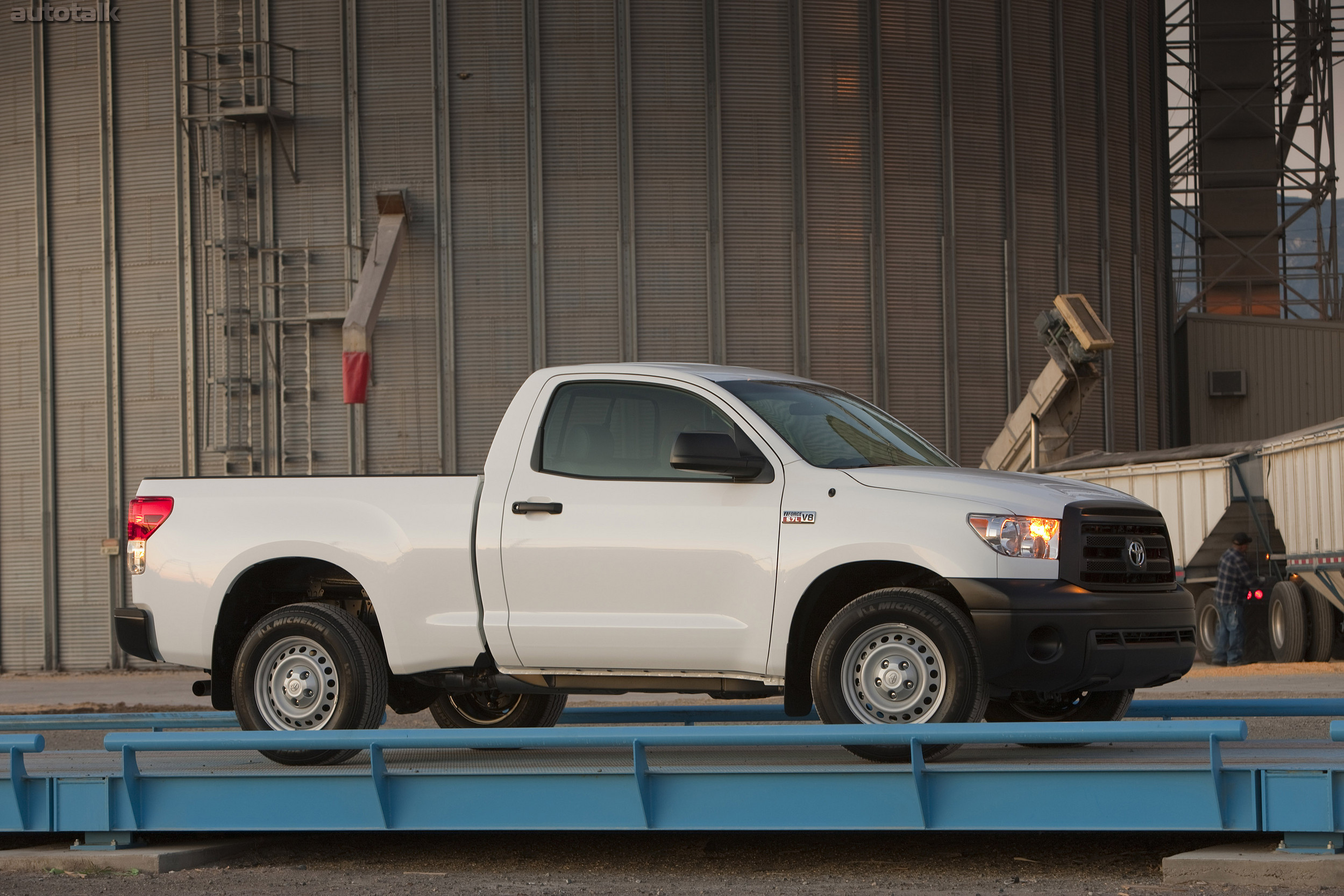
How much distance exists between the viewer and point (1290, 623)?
838 inches

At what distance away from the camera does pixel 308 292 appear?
29125 mm

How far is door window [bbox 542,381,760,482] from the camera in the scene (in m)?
7.65

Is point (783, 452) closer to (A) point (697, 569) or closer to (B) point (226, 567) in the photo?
(A) point (697, 569)

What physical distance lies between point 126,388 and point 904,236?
15.7m

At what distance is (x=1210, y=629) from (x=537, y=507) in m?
18.4

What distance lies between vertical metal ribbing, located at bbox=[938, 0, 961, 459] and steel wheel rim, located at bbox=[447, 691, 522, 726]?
20.8 m

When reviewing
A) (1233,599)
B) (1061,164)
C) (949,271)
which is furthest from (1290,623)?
(1061,164)

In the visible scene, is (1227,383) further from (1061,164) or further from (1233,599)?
(1233,599)

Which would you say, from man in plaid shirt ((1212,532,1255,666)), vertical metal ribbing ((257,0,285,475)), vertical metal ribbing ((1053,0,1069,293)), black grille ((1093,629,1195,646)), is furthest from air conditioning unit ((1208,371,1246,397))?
black grille ((1093,629,1195,646))

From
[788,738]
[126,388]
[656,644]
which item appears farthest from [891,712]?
[126,388]

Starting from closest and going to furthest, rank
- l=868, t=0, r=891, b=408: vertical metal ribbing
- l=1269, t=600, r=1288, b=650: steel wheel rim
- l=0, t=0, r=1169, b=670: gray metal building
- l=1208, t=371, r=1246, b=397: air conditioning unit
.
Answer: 1. l=1269, t=600, r=1288, b=650: steel wheel rim
2. l=0, t=0, r=1169, b=670: gray metal building
3. l=868, t=0, r=891, b=408: vertical metal ribbing
4. l=1208, t=371, r=1246, b=397: air conditioning unit

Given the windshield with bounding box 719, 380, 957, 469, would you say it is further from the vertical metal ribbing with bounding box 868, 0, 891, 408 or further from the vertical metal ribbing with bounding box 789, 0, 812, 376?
the vertical metal ribbing with bounding box 868, 0, 891, 408

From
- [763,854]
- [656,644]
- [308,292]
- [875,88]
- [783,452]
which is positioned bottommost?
[763,854]

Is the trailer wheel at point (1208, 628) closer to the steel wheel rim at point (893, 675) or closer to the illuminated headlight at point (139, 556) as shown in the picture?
the steel wheel rim at point (893, 675)
